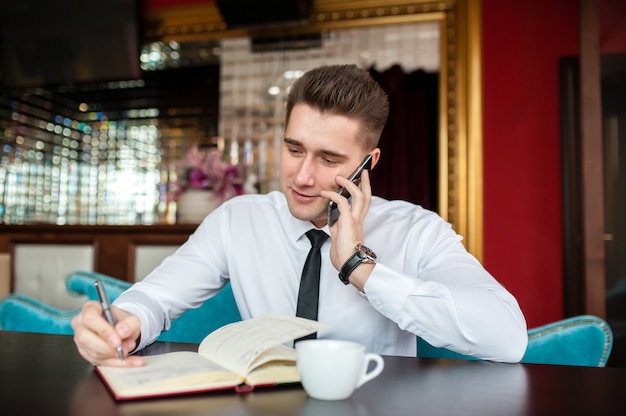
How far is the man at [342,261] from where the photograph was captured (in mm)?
1104

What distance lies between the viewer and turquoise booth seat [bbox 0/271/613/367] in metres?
1.24

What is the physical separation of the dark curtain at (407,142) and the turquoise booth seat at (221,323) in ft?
6.53

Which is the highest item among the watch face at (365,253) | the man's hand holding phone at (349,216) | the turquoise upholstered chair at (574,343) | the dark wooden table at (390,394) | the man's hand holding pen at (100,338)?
the man's hand holding phone at (349,216)

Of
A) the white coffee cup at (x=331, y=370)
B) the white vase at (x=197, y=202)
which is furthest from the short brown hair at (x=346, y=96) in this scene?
the white vase at (x=197, y=202)

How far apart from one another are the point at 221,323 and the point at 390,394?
960 mm

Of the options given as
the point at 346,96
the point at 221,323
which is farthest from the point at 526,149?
the point at 221,323

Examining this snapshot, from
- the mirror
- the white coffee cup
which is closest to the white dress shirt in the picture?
the white coffee cup

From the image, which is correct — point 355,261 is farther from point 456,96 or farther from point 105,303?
point 456,96

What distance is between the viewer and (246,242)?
153cm

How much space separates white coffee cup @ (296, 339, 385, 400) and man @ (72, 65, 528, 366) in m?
0.44

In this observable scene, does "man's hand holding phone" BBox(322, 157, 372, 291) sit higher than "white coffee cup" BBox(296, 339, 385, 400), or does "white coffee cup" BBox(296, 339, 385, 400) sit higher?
"man's hand holding phone" BBox(322, 157, 372, 291)

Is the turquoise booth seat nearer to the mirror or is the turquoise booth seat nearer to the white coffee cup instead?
the white coffee cup

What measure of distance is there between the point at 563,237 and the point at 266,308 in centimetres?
218

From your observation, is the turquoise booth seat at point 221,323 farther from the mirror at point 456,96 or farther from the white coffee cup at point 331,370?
the mirror at point 456,96
